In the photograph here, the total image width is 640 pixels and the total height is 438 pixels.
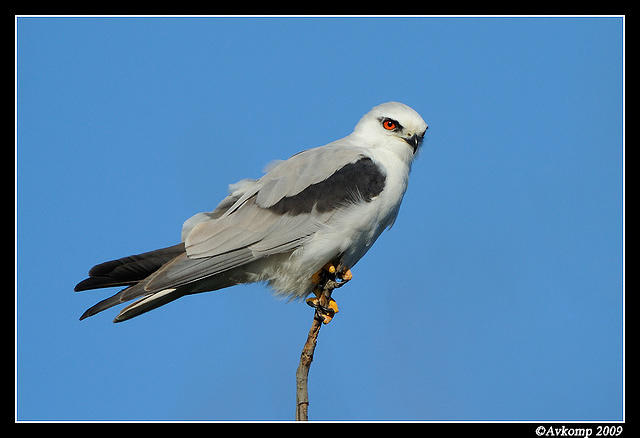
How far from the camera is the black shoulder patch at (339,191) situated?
566cm

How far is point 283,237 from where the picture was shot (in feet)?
18.5

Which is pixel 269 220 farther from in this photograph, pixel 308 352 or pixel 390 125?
pixel 390 125

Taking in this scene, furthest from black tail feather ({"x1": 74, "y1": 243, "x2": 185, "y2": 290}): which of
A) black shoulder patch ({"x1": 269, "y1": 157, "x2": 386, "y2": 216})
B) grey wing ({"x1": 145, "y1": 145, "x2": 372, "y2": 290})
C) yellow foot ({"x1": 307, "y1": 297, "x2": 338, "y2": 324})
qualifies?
yellow foot ({"x1": 307, "y1": 297, "x2": 338, "y2": 324})

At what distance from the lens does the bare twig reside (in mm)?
4629

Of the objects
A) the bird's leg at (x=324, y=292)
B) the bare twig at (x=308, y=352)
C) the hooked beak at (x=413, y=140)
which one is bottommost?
the bare twig at (x=308, y=352)

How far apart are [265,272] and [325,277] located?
46 centimetres

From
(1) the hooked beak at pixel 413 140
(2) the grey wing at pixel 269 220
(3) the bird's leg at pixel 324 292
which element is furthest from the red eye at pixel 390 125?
(3) the bird's leg at pixel 324 292

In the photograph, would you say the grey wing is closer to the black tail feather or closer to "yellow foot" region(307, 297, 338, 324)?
the black tail feather

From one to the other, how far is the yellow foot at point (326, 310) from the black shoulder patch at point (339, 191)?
0.67 m

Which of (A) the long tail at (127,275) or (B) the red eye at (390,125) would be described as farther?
(B) the red eye at (390,125)

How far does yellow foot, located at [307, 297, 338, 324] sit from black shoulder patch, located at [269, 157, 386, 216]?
67 centimetres

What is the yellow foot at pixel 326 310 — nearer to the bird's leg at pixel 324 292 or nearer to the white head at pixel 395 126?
the bird's leg at pixel 324 292

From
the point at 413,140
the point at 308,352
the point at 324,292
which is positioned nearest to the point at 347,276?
the point at 324,292
